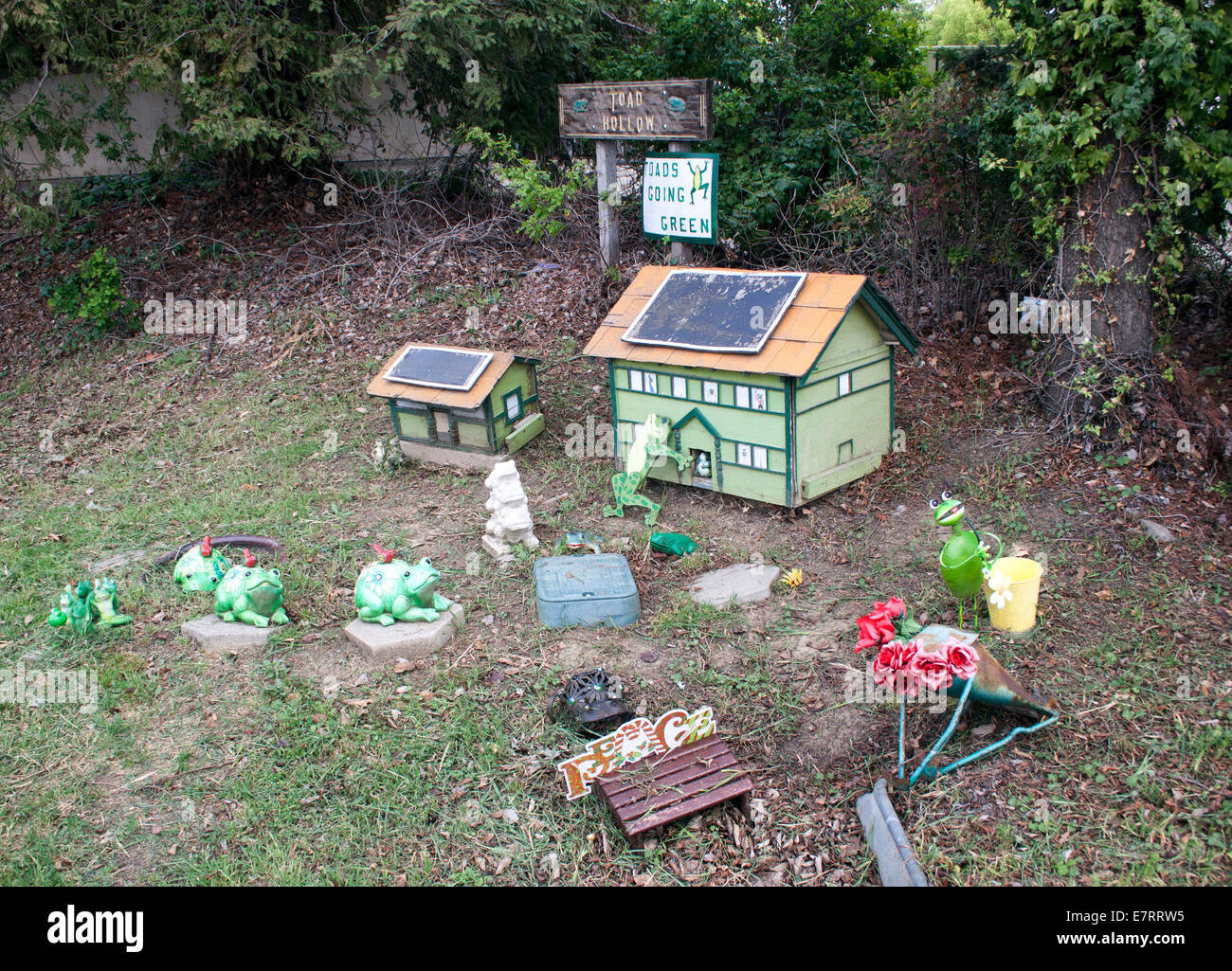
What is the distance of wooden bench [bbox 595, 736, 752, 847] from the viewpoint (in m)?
4.07

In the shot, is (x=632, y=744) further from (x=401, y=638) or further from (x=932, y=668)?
(x=401, y=638)

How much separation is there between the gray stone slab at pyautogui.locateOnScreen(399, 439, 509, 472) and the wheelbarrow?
14.6ft

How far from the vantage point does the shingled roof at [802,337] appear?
6164mm

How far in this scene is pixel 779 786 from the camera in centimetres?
437

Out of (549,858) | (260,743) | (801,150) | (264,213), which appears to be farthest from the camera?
(264,213)

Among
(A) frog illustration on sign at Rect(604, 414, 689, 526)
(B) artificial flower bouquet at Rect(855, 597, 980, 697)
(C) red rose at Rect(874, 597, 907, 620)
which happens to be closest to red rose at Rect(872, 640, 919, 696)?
(B) artificial flower bouquet at Rect(855, 597, 980, 697)

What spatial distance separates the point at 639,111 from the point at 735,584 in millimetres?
5244

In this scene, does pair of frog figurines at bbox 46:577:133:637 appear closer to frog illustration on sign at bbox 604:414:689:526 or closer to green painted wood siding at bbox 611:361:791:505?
frog illustration on sign at bbox 604:414:689:526

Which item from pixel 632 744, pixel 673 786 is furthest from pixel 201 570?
pixel 673 786

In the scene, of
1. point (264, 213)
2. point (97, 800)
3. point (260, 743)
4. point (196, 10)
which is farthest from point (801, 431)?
point (264, 213)

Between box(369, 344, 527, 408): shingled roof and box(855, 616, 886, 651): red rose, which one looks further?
box(369, 344, 527, 408): shingled roof
